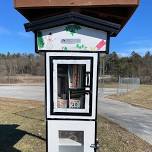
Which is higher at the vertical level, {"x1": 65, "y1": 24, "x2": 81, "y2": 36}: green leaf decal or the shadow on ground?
{"x1": 65, "y1": 24, "x2": 81, "y2": 36}: green leaf decal

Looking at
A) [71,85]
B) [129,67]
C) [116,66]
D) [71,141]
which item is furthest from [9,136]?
[129,67]

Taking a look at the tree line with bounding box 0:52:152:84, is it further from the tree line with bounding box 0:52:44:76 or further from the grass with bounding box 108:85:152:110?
the grass with bounding box 108:85:152:110

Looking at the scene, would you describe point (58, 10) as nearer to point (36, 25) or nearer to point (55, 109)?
point (36, 25)

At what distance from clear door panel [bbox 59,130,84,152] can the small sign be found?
4.06 ft

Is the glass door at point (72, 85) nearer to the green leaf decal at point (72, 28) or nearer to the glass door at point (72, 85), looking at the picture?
the glass door at point (72, 85)

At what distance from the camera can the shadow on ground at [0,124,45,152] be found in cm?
823

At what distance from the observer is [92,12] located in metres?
5.54

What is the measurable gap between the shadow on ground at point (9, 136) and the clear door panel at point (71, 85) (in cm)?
295

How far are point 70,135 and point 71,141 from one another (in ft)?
0.31

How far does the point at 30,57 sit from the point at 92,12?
105 meters

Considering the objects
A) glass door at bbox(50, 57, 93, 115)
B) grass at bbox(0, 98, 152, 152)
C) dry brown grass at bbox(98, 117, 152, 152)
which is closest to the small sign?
glass door at bbox(50, 57, 93, 115)

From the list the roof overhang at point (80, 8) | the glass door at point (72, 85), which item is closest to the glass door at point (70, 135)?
the glass door at point (72, 85)

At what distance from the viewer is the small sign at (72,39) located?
5.33 meters

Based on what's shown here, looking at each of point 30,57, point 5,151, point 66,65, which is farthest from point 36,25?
point 30,57
